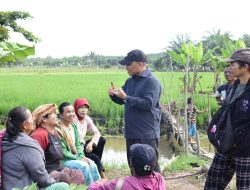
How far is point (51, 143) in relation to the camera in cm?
343

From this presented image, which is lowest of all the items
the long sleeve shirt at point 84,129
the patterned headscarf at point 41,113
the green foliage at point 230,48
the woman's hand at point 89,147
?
the woman's hand at point 89,147

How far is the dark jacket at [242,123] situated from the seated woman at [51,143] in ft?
4.30

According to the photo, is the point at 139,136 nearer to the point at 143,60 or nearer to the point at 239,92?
the point at 143,60

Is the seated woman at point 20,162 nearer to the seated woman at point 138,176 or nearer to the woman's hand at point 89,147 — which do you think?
the seated woman at point 138,176

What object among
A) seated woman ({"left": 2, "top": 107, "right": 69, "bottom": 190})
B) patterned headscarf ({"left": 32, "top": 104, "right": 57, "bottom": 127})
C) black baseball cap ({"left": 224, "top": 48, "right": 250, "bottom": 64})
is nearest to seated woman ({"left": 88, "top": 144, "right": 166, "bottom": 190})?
seated woman ({"left": 2, "top": 107, "right": 69, "bottom": 190})

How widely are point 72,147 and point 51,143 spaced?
0.51 metres

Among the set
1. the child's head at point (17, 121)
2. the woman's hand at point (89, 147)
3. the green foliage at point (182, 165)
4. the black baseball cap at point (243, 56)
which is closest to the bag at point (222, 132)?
the black baseball cap at point (243, 56)

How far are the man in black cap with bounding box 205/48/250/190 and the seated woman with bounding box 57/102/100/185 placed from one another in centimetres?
126

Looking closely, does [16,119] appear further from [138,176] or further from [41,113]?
[138,176]

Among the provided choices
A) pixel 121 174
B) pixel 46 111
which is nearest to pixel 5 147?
pixel 46 111

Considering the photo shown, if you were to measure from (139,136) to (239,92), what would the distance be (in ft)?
3.39

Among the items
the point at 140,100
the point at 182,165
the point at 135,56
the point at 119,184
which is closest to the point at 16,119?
the point at 119,184

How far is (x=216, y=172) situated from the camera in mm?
3078

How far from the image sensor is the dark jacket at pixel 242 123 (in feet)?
9.37
